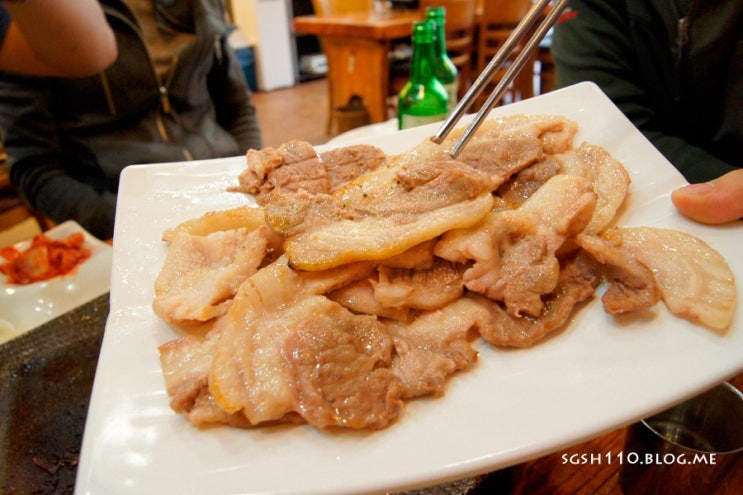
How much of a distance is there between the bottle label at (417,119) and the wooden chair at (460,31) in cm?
330

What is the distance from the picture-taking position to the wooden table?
4871 mm

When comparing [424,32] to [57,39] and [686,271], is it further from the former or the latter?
[686,271]

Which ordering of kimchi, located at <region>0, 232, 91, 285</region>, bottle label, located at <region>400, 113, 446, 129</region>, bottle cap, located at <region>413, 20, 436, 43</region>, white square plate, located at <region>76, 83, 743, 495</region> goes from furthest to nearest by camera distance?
bottle cap, located at <region>413, 20, 436, 43</region> < bottle label, located at <region>400, 113, 446, 129</region> < kimchi, located at <region>0, 232, 91, 285</region> < white square plate, located at <region>76, 83, 743, 495</region>

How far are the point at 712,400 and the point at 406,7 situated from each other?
5896mm

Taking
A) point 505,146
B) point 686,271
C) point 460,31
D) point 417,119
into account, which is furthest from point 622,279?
point 460,31

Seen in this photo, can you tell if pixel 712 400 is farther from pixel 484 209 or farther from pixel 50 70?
pixel 50 70

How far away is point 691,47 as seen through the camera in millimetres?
1558

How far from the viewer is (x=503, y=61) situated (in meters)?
1.25

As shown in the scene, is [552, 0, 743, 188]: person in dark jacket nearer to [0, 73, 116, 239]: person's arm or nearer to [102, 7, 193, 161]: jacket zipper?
[102, 7, 193, 161]: jacket zipper

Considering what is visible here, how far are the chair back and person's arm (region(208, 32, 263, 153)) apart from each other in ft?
11.7

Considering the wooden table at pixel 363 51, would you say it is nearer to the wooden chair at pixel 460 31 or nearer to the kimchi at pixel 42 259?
the wooden chair at pixel 460 31

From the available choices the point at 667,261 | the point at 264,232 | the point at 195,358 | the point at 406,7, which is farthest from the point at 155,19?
the point at 406,7

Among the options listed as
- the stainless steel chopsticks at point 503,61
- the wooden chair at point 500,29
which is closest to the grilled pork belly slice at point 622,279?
the stainless steel chopsticks at point 503,61

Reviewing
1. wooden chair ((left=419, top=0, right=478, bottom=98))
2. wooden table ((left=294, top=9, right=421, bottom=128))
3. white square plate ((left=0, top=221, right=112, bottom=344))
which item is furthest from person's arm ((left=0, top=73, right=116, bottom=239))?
wooden chair ((left=419, top=0, right=478, bottom=98))
